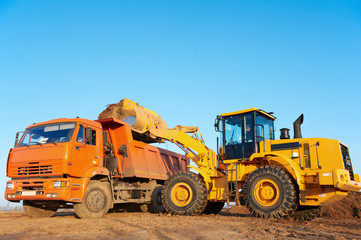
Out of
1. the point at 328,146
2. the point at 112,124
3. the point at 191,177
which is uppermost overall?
the point at 112,124

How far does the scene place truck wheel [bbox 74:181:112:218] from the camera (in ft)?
31.7

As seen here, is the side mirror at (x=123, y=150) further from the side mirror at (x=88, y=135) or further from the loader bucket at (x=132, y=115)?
the side mirror at (x=88, y=135)

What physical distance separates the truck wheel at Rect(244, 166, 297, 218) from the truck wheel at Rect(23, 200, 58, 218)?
6075mm

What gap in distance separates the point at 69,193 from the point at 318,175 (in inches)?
262

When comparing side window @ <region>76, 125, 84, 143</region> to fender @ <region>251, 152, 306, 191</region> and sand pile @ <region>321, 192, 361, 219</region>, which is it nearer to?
fender @ <region>251, 152, 306, 191</region>

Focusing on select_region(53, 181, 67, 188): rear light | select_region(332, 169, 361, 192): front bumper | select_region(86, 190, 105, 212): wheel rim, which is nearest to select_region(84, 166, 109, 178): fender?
select_region(86, 190, 105, 212): wheel rim

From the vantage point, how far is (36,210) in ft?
34.4

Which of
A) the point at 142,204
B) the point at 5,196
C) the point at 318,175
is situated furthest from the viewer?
the point at 142,204

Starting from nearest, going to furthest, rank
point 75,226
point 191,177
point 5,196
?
point 75,226
point 5,196
point 191,177

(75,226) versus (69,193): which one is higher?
(69,193)

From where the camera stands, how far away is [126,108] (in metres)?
12.3

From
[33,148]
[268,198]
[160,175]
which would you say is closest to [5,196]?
[33,148]

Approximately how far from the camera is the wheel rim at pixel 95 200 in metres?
9.91

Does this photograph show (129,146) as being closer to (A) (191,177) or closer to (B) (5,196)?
(A) (191,177)
